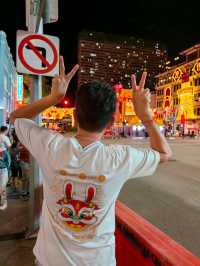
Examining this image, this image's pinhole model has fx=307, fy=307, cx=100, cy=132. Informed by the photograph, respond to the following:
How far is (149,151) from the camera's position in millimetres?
1653

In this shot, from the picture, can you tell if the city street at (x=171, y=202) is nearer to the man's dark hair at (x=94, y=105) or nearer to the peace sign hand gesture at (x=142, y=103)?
the peace sign hand gesture at (x=142, y=103)

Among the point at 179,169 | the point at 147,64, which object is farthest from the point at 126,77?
the point at 179,169

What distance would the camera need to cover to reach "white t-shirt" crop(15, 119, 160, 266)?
1.52 m

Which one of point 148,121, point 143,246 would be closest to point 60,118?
point 143,246

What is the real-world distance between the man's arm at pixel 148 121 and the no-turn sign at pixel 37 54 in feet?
9.05

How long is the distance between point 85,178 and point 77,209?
164mm

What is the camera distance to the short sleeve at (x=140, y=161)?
1.58 metres

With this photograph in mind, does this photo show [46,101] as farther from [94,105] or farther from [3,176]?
[3,176]

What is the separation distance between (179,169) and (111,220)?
479 inches

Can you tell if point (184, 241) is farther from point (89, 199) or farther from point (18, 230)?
point (89, 199)

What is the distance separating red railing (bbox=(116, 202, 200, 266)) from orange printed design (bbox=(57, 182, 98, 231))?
1.07 metres

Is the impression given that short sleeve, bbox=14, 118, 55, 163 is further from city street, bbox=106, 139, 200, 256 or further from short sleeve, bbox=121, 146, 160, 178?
city street, bbox=106, 139, 200, 256

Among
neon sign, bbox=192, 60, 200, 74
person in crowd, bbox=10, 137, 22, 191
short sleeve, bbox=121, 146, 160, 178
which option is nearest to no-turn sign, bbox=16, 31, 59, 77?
short sleeve, bbox=121, 146, 160, 178

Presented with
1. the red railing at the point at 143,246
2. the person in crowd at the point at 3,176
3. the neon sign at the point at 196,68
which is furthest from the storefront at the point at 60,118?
the red railing at the point at 143,246
